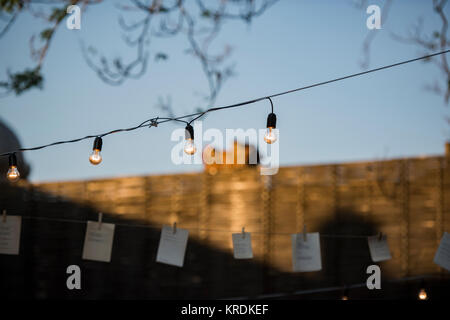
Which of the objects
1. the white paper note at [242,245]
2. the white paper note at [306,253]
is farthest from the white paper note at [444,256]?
the white paper note at [242,245]

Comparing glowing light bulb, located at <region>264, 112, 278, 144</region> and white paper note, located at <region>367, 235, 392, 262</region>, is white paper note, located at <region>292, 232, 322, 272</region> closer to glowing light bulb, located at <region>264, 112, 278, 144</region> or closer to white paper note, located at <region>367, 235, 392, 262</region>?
white paper note, located at <region>367, 235, 392, 262</region>

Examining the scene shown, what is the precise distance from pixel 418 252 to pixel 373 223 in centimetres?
60

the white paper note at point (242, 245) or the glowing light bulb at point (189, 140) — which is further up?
the glowing light bulb at point (189, 140)

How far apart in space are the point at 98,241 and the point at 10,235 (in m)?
0.69

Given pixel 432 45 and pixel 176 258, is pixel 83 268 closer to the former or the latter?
pixel 176 258

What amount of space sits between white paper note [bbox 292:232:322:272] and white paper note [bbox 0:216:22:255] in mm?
2144

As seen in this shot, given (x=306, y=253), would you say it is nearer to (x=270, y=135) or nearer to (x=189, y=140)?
(x=270, y=135)

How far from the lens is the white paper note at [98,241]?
400 centimetres

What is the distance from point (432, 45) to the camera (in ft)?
26.9

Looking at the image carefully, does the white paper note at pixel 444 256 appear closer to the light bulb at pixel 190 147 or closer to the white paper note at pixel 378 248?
the white paper note at pixel 378 248

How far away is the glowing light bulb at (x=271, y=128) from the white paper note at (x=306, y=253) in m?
1.17

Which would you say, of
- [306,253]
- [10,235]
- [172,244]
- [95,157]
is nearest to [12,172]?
[95,157]

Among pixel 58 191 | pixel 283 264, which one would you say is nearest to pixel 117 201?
pixel 58 191

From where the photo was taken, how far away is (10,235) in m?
4.03
